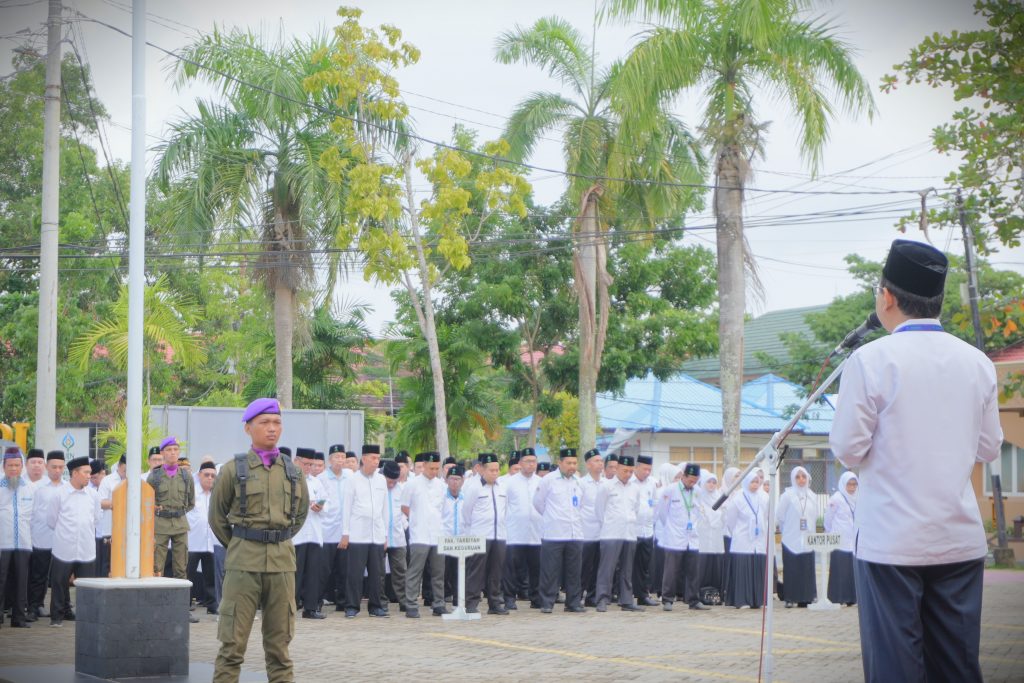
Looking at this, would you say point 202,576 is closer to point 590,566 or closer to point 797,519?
point 590,566

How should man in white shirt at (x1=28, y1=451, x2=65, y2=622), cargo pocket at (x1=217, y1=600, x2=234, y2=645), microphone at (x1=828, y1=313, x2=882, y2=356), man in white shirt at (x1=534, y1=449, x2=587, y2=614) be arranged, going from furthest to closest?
man in white shirt at (x1=534, y1=449, x2=587, y2=614) → man in white shirt at (x1=28, y1=451, x2=65, y2=622) → cargo pocket at (x1=217, y1=600, x2=234, y2=645) → microphone at (x1=828, y1=313, x2=882, y2=356)

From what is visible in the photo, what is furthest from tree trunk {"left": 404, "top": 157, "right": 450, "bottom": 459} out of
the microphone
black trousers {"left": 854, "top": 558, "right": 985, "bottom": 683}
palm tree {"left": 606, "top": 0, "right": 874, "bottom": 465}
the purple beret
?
black trousers {"left": 854, "top": 558, "right": 985, "bottom": 683}

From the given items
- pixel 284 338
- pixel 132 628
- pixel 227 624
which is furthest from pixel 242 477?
pixel 284 338

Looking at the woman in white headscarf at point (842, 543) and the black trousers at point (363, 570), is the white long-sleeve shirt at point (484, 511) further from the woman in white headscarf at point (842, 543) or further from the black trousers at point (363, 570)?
the woman in white headscarf at point (842, 543)

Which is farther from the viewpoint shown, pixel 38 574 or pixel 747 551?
pixel 747 551

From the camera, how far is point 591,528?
1775 cm

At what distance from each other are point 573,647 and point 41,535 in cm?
686

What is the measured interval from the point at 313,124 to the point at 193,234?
3.25m

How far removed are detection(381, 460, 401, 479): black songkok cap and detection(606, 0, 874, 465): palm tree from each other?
7.32 meters

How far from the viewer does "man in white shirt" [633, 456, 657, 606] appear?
60.0ft

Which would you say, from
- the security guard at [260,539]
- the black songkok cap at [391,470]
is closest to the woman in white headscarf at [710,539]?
the black songkok cap at [391,470]

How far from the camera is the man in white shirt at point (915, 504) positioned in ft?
14.0

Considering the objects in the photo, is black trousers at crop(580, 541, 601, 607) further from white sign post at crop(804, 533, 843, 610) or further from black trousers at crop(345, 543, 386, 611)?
black trousers at crop(345, 543, 386, 611)

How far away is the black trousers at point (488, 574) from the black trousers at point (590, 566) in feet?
5.35
